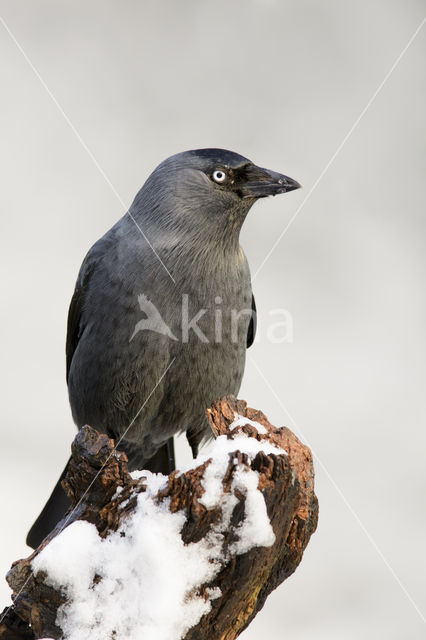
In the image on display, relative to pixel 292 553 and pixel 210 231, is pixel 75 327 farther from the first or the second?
pixel 292 553

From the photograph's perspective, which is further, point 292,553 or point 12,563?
point 292,553

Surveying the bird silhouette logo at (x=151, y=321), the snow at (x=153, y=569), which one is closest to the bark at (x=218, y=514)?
the snow at (x=153, y=569)

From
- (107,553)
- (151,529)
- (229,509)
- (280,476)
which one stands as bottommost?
(107,553)

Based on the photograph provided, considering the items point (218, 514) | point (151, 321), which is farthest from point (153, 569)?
point (151, 321)

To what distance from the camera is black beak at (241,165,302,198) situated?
4906 millimetres

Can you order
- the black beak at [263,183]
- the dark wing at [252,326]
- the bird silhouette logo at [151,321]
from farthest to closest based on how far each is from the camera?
1. the dark wing at [252,326]
2. the black beak at [263,183]
3. the bird silhouette logo at [151,321]

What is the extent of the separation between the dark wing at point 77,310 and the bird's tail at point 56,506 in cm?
89

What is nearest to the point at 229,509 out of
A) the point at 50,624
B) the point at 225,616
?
the point at 225,616

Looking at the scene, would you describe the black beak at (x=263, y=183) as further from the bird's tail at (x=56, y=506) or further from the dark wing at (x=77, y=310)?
the bird's tail at (x=56, y=506)

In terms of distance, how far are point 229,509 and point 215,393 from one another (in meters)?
2.15

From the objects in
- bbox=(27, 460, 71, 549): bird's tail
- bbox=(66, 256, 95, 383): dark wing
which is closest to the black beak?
bbox=(66, 256, 95, 383): dark wing

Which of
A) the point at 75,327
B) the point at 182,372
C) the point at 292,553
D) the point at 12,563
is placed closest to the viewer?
the point at 12,563

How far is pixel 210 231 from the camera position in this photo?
4992 millimetres

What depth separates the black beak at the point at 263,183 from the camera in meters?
4.91
